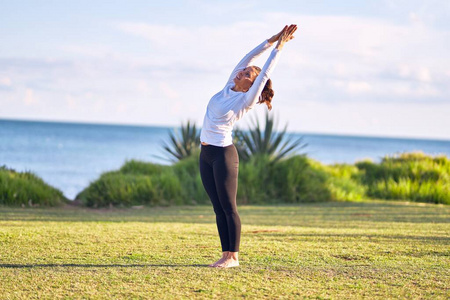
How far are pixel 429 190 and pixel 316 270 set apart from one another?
10.6m

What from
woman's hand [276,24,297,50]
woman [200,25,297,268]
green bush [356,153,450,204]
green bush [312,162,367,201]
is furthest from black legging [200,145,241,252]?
green bush [356,153,450,204]

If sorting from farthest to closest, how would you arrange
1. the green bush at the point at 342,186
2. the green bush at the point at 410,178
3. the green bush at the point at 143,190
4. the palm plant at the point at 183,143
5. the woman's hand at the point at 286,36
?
the palm plant at the point at 183,143 → the green bush at the point at 410,178 → the green bush at the point at 342,186 → the green bush at the point at 143,190 → the woman's hand at the point at 286,36

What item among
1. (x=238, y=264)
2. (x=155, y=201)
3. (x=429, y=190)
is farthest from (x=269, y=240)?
(x=429, y=190)

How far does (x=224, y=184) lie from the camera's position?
16.2 feet

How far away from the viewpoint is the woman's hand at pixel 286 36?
497 centimetres

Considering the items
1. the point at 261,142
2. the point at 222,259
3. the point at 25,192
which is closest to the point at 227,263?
the point at 222,259

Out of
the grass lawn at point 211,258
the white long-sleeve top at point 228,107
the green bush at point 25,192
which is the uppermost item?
the white long-sleeve top at point 228,107

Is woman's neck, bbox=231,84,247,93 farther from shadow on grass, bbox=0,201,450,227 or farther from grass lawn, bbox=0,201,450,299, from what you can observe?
shadow on grass, bbox=0,201,450,227

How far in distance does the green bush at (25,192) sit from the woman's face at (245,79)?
23.3 feet

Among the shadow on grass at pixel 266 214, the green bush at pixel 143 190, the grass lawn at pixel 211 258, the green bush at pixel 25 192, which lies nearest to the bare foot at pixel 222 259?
the grass lawn at pixel 211 258

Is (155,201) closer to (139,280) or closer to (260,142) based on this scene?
(260,142)

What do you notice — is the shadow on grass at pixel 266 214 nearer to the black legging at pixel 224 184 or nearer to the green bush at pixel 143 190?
the green bush at pixel 143 190

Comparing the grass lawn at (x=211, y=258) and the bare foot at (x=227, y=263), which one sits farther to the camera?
the bare foot at (x=227, y=263)

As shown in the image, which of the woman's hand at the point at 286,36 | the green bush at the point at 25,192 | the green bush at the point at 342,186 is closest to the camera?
the woman's hand at the point at 286,36
